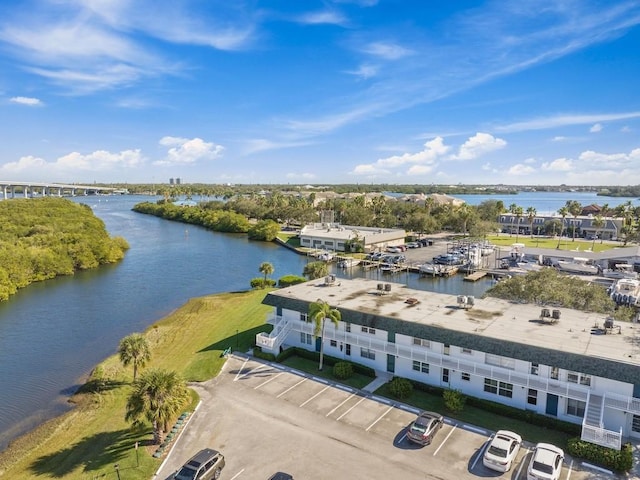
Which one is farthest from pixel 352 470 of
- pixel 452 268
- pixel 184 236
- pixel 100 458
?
pixel 184 236

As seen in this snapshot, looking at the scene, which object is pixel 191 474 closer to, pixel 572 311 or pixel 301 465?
pixel 301 465

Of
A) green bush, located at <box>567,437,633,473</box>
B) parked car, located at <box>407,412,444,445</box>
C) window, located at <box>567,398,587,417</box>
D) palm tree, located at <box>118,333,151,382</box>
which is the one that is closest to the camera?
green bush, located at <box>567,437,633,473</box>

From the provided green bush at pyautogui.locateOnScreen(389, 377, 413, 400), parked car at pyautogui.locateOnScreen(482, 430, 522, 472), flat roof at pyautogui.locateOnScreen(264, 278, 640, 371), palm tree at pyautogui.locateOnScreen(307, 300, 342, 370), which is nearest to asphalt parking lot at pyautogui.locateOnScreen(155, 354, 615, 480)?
parked car at pyautogui.locateOnScreen(482, 430, 522, 472)

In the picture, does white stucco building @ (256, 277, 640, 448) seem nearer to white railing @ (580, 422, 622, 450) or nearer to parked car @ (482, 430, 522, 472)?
white railing @ (580, 422, 622, 450)

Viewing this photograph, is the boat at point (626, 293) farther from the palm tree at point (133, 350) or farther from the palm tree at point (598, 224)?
the palm tree at point (598, 224)

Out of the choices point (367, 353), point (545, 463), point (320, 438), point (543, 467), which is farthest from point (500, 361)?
point (320, 438)

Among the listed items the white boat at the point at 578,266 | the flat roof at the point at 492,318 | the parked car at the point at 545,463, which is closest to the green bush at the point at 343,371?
the flat roof at the point at 492,318
